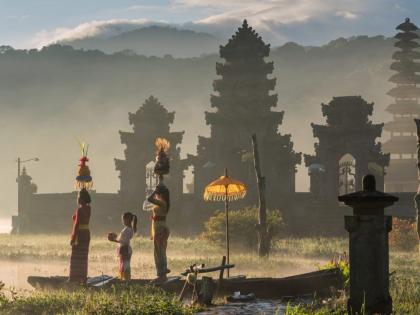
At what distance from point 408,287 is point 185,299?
4.87m

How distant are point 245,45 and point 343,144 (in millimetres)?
10606

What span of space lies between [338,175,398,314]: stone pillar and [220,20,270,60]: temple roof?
1510 inches

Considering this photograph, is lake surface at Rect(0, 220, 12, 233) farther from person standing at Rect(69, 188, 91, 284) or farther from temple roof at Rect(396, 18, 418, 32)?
person standing at Rect(69, 188, 91, 284)

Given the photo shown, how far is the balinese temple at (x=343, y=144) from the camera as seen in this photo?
1666 inches

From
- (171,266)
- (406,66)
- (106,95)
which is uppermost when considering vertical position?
(106,95)

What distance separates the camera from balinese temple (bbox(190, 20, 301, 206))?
45969mm

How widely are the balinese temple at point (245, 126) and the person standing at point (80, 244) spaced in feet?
91.7

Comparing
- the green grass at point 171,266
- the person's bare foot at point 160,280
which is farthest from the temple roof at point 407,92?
the person's bare foot at point 160,280

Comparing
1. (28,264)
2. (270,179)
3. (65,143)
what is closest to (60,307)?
(28,264)

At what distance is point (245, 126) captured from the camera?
48.0 m

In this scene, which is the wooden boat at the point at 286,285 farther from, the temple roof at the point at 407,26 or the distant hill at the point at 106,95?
the distant hill at the point at 106,95

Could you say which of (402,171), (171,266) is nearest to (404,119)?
(402,171)

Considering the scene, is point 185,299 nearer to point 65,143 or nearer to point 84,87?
point 65,143

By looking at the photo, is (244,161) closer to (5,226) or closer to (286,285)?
(286,285)
